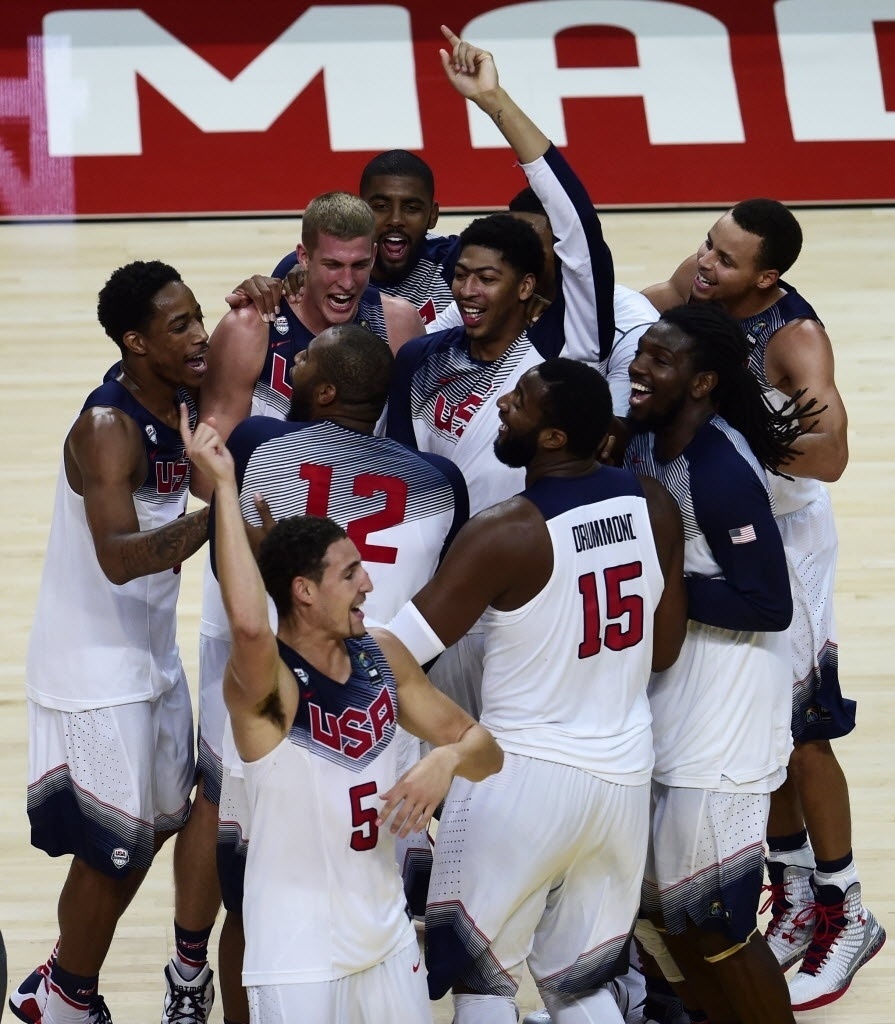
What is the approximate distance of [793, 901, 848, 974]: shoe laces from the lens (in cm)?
461

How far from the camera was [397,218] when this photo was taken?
5191 mm

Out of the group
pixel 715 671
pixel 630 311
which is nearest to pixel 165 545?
pixel 715 671

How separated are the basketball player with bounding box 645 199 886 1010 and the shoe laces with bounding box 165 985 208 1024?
1589 millimetres

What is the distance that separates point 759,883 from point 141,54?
26.0 ft

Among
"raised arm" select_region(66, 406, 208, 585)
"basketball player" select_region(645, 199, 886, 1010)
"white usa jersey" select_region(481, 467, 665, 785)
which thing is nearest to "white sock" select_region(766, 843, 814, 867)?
"basketball player" select_region(645, 199, 886, 1010)

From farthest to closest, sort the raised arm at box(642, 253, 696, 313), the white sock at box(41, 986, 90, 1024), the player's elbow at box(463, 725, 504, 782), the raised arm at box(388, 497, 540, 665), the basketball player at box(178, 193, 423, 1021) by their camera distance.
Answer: the raised arm at box(642, 253, 696, 313) < the basketball player at box(178, 193, 423, 1021) < the white sock at box(41, 986, 90, 1024) < the raised arm at box(388, 497, 540, 665) < the player's elbow at box(463, 725, 504, 782)

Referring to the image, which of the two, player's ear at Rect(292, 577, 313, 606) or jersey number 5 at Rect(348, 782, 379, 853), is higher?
player's ear at Rect(292, 577, 313, 606)

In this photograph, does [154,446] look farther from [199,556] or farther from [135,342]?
[199,556]

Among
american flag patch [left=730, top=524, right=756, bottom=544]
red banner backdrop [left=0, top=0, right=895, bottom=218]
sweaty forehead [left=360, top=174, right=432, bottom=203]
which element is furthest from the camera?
red banner backdrop [left=0, top=0, right=895, bottom=218]

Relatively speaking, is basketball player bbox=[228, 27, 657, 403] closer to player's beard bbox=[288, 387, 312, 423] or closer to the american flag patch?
player's beard bbox=[288, 387, 312, 423]

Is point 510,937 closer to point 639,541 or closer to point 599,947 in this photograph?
point 599,947

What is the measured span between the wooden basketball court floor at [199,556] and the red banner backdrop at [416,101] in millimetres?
334

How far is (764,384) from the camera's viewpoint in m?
4.46

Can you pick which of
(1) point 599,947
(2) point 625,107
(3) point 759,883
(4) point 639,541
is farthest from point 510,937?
(2) point 625,107
